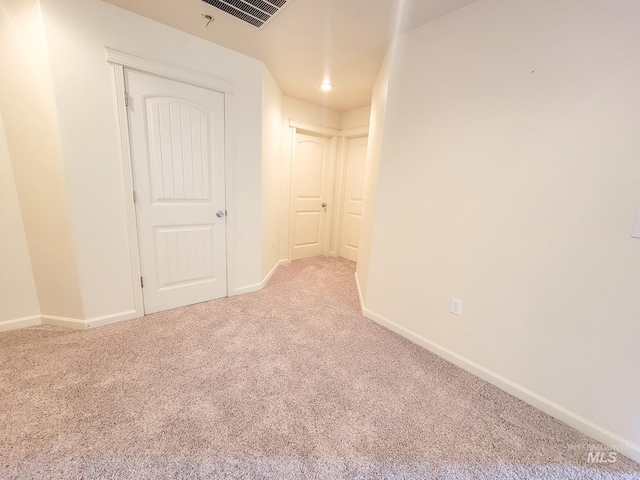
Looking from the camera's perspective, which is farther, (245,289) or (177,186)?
(245,289)

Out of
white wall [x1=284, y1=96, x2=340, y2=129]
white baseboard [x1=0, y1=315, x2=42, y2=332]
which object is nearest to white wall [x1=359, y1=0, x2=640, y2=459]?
white wall [x1=284, y1=96, x2=340, y2=129]

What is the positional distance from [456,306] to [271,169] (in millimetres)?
2359

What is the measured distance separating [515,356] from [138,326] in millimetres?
2679

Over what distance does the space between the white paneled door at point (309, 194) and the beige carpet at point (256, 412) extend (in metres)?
2.16

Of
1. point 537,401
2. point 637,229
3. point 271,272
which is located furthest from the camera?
point 271,272

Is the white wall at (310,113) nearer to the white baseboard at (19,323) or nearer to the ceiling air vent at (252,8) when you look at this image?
the ceiling air vent at (252,8)

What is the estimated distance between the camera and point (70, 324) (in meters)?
1.96

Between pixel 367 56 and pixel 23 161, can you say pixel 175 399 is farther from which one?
pixel 367 56

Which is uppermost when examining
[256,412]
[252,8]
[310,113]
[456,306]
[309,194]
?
[252,8]

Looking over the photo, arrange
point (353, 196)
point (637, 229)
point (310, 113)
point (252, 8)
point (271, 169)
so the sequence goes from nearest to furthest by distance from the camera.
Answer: point (637, 229), point (252, 8), point (271, 169), point (310, 113), point (353, 196)

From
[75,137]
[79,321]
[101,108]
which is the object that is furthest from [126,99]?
[79,321]

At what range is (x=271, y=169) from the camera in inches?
118

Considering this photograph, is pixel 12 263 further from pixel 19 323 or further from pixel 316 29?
pixel 316 29

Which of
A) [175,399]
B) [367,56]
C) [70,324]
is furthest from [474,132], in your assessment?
[70,324]
